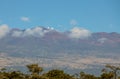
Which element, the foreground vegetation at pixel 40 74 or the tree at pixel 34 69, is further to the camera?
the tree at pixel 34 69

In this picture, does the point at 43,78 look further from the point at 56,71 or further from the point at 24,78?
the point at 56,71

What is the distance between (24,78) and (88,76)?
2900 centimetres

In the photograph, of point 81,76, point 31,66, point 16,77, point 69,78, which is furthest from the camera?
point 81,76

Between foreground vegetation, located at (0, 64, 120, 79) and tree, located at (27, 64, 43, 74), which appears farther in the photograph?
tree, located at (27, 64, 43, 74)

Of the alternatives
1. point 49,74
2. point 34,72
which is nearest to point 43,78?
point 34,72

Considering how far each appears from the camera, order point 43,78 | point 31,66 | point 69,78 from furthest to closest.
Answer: point 69,78, point 31,66, point 43,78

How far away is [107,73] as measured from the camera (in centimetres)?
13112

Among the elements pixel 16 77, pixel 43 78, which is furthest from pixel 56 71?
pixel 43 78

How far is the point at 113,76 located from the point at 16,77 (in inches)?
1132

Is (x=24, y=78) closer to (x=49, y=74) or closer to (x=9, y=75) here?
(x=9, y=75)

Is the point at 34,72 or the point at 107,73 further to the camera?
the point at 107,73

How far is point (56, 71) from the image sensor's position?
145 m

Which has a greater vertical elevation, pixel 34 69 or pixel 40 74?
pixel 34 69

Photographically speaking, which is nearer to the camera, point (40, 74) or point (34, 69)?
point (34, 69)
